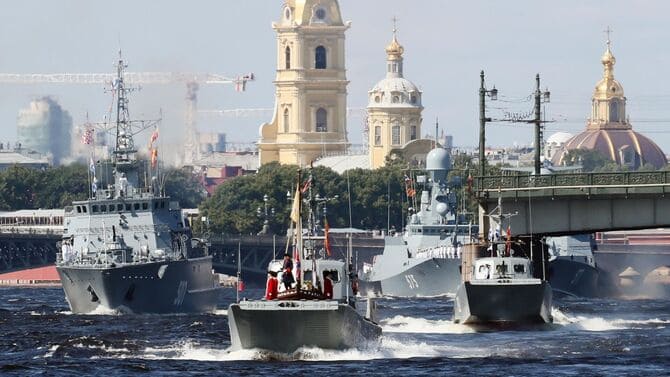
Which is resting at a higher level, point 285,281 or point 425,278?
point 425,278

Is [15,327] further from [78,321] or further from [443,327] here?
[443,327]

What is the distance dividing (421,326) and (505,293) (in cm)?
707

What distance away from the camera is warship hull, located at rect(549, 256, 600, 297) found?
177125 millimetres

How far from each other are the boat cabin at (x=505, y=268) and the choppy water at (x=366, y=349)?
2.52 metres

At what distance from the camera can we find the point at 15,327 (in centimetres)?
12012

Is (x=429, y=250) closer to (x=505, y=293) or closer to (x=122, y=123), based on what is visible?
(x=122, y=123)

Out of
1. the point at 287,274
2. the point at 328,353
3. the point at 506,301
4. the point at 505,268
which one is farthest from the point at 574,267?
the point at 287,274

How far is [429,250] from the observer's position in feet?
574

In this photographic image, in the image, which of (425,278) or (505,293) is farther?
(425,278)

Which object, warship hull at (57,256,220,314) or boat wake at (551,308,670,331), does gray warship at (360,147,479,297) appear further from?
boat wake at (551,308,670,331)

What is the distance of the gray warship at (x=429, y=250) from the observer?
172m

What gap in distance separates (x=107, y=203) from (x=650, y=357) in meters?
53.7

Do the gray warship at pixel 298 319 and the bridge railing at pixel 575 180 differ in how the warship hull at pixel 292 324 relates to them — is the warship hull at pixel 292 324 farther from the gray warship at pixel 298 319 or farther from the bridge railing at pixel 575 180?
the bridge railing at pixel 575 180

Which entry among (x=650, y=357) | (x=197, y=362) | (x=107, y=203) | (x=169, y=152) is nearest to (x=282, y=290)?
(x=197, y=362)
